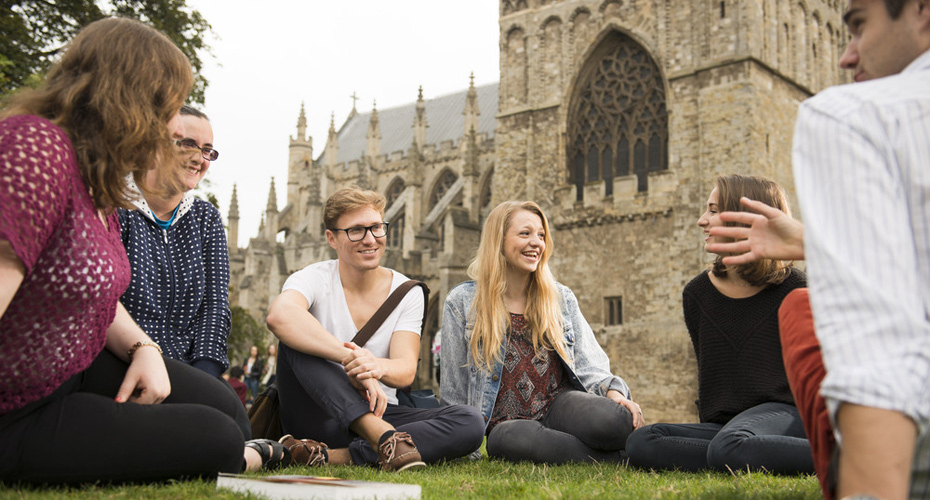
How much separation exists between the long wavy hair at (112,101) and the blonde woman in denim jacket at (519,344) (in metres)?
2.73

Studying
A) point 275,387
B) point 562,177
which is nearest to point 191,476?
point 275,387

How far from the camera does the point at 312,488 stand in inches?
103

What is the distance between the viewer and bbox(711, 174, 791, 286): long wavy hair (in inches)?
163

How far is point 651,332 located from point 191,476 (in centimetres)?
1662

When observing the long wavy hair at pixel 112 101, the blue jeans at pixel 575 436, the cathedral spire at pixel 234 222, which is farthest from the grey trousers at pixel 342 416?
the cathedral spire at pixel 234 222

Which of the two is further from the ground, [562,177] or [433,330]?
[562,177]

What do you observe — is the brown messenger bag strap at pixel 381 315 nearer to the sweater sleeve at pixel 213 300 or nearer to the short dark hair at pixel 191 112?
the sweater sleeve at pixel 213 300

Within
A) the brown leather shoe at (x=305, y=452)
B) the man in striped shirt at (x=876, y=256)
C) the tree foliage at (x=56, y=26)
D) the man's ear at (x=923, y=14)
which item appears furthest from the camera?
the tree foliage at (x=56, y=26)

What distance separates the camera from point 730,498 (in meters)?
2.61

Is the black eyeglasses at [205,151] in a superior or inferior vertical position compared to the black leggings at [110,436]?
superior

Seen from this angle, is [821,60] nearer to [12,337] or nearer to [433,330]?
[433,330]

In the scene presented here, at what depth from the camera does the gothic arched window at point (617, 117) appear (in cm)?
1981

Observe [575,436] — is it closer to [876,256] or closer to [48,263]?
[48,263]

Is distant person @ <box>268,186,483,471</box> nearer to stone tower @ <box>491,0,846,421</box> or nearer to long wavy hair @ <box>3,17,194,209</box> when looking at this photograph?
long wavy hair @ <box>3,17,194,209</box>
